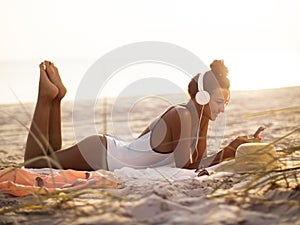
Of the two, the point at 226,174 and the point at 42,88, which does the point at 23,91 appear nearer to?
the point at 42,88

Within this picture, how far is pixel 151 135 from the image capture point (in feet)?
11.0

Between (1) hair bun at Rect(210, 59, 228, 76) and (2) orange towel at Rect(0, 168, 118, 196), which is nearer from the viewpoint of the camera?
(2) orange towel at Rect(0, 168, 118, 196)

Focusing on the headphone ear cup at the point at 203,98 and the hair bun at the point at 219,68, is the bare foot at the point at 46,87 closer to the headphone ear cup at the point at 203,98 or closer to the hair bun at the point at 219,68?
the headphone ear cup at the point at 203,98

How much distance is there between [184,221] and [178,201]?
220 mm

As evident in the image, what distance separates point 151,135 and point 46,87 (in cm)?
67

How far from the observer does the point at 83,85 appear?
9648mm

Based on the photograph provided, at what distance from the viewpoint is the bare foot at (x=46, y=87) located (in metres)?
3.34

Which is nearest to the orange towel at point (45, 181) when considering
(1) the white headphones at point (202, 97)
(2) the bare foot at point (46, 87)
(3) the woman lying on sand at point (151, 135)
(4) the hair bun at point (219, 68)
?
(3) the woman lying on sand at point (151, 135)

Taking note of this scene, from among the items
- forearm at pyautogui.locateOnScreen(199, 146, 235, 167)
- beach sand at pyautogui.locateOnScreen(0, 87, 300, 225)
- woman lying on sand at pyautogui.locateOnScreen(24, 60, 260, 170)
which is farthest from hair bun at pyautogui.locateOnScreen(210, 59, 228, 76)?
beach sand at pyautogui.locateOnScreen(0, 87, 300, 225)

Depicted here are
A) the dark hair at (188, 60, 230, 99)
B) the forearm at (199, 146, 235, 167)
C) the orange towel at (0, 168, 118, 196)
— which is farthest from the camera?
the dark hair at (188, 60, 230, 99)

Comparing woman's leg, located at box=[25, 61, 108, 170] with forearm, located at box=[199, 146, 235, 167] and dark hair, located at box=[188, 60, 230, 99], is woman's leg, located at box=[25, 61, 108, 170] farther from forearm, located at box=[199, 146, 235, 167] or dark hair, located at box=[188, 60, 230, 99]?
dark hair, located at box=[188, 60, 230, 99]

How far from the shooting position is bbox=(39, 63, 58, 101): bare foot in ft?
11.0

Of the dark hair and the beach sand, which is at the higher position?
the dark hair

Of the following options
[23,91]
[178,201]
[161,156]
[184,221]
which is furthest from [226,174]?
[23,91]
